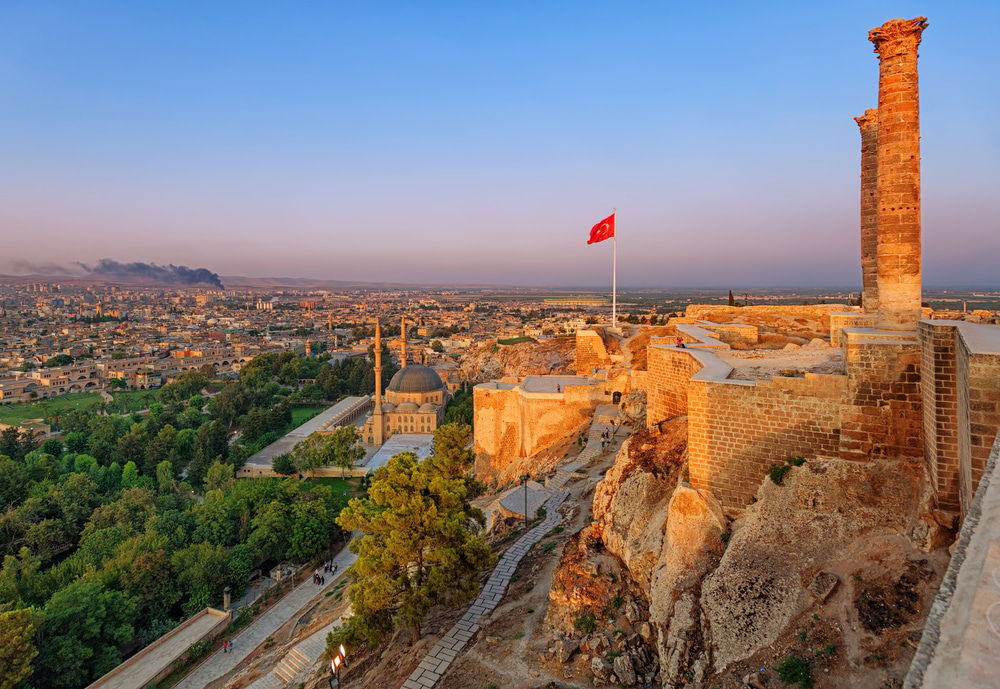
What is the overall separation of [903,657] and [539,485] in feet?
31.7

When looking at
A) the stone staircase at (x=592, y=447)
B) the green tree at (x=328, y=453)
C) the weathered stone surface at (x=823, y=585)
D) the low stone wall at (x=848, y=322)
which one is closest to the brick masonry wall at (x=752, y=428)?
the weathered stone surface at (x=823, y=585)

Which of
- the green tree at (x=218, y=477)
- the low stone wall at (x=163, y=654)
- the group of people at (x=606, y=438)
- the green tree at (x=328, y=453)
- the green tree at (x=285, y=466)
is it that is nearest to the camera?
the low stone wall at (x=163, y=654)

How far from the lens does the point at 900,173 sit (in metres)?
8.02

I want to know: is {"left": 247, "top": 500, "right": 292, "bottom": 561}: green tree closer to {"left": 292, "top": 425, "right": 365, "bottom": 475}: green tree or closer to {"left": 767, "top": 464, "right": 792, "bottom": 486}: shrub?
{"left": 292, "top": 425, "right": 365, "bottom": 475}: green tree

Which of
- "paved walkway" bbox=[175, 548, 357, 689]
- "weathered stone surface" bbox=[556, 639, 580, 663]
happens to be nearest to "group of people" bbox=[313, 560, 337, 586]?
"paved walkway" bbox=[175, 548, 357, 689]

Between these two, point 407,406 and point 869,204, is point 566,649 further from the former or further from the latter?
point 407,406

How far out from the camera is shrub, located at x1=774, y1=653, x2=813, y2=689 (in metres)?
4.97

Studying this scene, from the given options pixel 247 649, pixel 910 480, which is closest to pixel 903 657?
pixel 910 480

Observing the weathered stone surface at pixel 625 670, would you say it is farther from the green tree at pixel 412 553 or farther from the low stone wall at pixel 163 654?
the low stone wall at pixel 163 654

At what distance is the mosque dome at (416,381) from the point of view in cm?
4144

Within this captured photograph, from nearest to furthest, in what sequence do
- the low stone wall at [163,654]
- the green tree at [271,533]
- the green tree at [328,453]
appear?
1. the low stone wall at [163,654]
2. the green tree at [271,533]
3. the green tree at [328,453]

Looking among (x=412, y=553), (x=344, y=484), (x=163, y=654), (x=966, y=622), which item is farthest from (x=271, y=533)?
(x=966, y=622)

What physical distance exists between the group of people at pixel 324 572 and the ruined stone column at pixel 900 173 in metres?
17.8

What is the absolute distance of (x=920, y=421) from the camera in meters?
6.34
